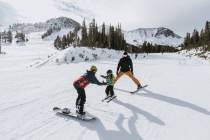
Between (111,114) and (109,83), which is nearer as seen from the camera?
(111,114)

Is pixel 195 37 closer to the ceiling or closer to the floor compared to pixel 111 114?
closer to the ceiling

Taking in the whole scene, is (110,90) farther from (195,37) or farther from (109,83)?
(195,37)

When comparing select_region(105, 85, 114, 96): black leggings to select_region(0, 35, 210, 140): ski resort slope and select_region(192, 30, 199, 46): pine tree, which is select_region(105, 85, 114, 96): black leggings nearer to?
select_region(0, 35, 210, 140): ski resort slope

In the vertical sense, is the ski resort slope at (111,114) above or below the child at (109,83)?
below

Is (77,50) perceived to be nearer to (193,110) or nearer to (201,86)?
(201,86)

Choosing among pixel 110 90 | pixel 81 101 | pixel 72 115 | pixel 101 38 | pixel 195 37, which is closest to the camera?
pixel 72 115

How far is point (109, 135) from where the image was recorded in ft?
26.3

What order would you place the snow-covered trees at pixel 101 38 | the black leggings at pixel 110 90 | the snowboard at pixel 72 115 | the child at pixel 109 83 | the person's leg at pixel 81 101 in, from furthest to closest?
1. the snow-covered trees at pixel 101 38
2. the black leggings at pixel 110 90
3. the child at pixel 109 83
4. the person's leg at pixel 81 101
5. the snowboard at pixel 72 115

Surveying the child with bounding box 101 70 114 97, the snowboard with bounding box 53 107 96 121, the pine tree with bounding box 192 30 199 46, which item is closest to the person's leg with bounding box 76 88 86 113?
the snowboard with bounding box 53 107 96 121

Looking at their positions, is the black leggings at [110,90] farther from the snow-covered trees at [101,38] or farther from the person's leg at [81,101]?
the snow-covered trees at [101,38]

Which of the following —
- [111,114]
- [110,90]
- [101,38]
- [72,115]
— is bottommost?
[111,114]

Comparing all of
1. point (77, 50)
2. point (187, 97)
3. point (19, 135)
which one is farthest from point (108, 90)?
point (77, 50)

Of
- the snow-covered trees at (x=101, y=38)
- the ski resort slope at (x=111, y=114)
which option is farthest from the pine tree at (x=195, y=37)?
the ski resort slope at (x=111, y=114)

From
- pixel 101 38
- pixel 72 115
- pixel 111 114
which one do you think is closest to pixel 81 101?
pixel 72 115
